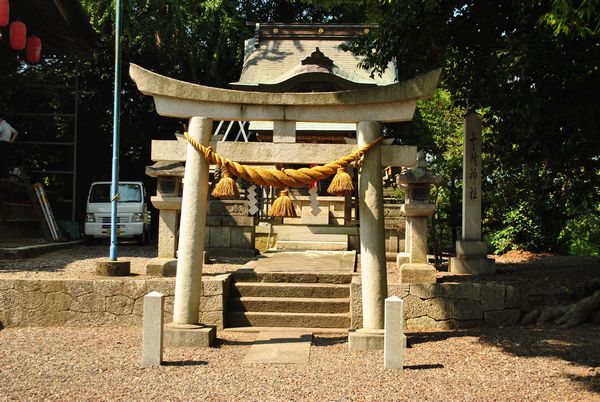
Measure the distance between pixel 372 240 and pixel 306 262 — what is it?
4097mm

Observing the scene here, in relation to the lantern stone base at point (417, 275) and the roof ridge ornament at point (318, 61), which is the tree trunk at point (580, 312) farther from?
the roof ridge ornament at point (318, 61)

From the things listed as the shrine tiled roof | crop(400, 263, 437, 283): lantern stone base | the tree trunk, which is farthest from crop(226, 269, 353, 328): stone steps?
the shrine tiled roof

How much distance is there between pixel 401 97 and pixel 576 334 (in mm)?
3625

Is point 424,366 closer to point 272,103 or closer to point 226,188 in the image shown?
point 226,188

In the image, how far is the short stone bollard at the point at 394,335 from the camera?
20.3ft

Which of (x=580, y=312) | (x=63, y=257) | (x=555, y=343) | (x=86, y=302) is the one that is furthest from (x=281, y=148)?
(x=63, y=257)

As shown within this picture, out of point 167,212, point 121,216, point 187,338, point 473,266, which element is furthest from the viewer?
point 121,216

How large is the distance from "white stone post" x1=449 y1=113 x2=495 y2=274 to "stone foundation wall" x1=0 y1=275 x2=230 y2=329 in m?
5.44

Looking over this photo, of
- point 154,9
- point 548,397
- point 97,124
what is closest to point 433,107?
point 154,9

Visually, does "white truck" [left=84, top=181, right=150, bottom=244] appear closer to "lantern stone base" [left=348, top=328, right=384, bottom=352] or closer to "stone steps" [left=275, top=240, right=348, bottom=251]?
"stone steps" [left=275, top=240, right=348, bottom=251]

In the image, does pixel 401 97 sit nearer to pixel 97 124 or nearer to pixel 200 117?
pixel 200 117

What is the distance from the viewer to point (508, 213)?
18.0 m

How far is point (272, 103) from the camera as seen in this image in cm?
738

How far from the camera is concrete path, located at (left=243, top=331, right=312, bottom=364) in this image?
21.7 ft
